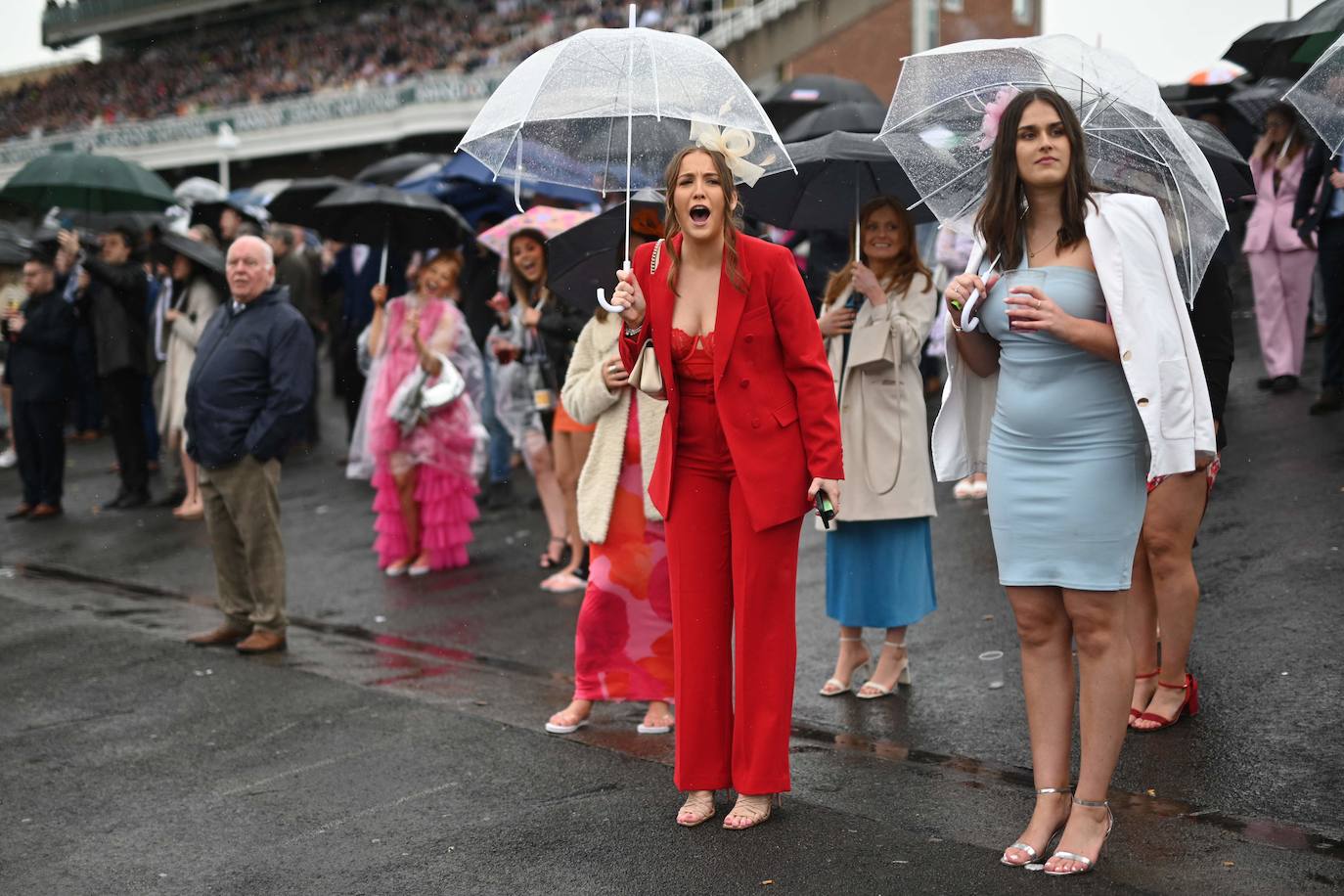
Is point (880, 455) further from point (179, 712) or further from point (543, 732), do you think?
point (179, 712)

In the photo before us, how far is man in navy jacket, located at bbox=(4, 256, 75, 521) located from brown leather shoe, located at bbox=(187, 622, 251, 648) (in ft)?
18.1

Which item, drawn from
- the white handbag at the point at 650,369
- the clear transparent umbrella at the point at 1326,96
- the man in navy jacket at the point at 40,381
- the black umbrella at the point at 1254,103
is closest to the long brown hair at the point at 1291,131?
the black umbrella at the point at 1254,103

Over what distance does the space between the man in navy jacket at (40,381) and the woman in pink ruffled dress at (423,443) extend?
423 centimetres

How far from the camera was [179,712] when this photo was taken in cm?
659

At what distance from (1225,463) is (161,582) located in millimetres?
6891

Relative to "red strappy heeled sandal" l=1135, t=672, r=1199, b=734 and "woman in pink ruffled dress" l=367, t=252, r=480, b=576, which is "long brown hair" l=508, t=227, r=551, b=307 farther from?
"red strappy heeled sandal" l=1135, t=672, r=1199, b=734

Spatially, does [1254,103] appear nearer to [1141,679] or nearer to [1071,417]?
[1141,679]

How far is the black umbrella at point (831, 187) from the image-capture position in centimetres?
615

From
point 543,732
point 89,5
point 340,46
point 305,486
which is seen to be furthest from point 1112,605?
point 89,5

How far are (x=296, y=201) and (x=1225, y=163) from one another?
325 inches

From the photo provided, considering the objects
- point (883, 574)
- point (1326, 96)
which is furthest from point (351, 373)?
point (1326, 96)

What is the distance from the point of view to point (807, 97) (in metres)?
13.7

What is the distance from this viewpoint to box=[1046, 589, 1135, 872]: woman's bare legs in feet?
13.6

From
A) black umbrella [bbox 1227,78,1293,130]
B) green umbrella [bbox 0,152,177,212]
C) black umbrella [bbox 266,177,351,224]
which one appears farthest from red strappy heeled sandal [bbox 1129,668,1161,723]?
green umbrella [bbox 0,152,177,212]
